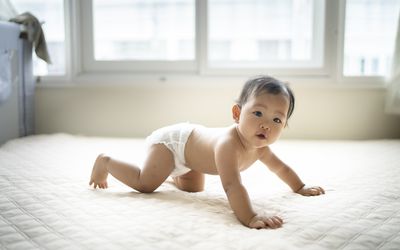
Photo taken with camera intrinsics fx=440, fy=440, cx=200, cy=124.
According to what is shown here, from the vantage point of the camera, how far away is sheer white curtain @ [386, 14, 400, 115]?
198cm

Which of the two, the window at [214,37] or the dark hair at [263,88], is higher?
the window at [214,37]

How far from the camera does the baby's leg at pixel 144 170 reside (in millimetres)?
1242

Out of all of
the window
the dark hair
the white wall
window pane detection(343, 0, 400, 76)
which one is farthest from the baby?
window pane detection(343, 0, 400, 76)

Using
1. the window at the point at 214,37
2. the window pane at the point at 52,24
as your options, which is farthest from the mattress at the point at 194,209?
the window pane at the point at 52,24

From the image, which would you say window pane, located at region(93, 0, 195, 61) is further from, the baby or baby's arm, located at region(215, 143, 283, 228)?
baby's arm, located at region(215, 143, 283, 228)

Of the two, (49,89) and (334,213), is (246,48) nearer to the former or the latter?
(49,89)

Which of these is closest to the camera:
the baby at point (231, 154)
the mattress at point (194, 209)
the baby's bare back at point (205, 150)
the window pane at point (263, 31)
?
the mattress at point (194, 209)

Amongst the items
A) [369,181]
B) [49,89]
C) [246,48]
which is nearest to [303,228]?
[369,181]

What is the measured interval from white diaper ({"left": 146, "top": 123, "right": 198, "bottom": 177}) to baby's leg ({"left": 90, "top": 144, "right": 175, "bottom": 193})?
0.05ft

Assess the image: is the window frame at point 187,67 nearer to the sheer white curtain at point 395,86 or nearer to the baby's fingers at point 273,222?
the sheer white curtain at point 395,86

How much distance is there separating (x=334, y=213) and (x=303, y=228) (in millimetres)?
134

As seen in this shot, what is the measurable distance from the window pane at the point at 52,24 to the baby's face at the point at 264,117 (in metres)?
1.56

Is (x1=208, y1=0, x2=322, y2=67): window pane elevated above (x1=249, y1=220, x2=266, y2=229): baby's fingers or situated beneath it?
elevated above

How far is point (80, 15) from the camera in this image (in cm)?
228
